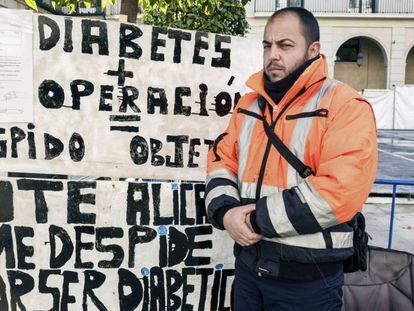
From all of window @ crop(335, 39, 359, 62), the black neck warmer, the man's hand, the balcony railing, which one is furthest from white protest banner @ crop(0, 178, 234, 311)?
window @ crop(335, 39, 359, 62)

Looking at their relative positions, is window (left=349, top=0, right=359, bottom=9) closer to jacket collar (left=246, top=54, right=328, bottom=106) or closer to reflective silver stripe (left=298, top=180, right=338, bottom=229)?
jacket collar (left=246, top=54, right=328, bottom=106)

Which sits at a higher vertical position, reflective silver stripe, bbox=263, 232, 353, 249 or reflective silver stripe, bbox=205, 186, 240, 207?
reflective silver stripe, bbox=205, 186, 240, 207

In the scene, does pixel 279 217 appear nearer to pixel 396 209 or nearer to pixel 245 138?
pixel 245 138

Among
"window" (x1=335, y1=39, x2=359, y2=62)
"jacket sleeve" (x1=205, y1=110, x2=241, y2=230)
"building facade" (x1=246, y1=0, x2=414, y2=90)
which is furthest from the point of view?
"window" (x1=335, y1=39, x2=359, y2=62)

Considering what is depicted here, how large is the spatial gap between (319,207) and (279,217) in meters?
0.15

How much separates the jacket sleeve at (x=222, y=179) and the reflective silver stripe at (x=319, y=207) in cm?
36

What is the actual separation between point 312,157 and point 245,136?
0.33 meters

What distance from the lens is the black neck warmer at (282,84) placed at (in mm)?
1837

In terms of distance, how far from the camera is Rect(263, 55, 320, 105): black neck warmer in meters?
1.84

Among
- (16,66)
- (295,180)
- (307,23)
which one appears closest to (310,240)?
(295,180)

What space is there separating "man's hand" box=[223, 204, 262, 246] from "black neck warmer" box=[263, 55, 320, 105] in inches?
18.5

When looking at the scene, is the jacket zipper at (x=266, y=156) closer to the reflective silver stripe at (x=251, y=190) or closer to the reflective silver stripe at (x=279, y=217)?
the reflective silver stripe at (x=251, y=190)

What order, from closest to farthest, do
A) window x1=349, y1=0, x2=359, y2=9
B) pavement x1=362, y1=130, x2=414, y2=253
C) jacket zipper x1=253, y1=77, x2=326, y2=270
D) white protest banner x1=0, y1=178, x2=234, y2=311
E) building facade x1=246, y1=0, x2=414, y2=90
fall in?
jacket zipper x1=253, y1=77, x2=326, y2=270
white protest banner x1=0, y1=178, x2=234, y2=311
pavement x1=362, y1=130, x2=414, y2=253
building facade x1=246, y1=0, x2=414, y2=90
window x1=349, y1=0, x2=359, y2=9

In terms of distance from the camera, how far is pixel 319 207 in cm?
161
